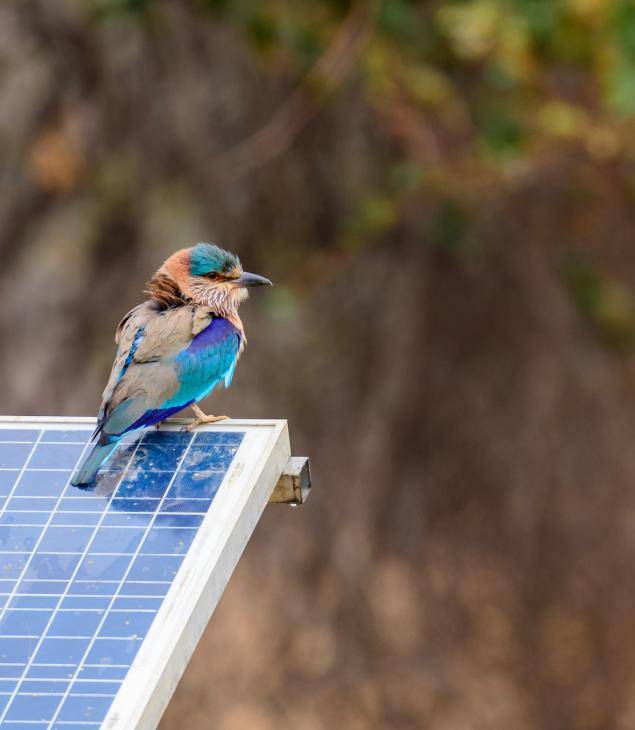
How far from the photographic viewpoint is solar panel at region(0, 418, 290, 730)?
4133 mm

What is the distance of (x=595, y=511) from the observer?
13258 millimetres

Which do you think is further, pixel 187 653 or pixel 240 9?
pixel 240 9

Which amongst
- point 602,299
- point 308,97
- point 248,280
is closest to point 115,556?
point 248,280

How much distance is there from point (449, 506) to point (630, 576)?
5.32 feet

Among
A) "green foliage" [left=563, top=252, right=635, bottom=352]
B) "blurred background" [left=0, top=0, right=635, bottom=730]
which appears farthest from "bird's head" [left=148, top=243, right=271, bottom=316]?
"green foliage" [left=563, top=252, right=635, bottom=352]

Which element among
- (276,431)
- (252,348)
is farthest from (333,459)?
(276,431)

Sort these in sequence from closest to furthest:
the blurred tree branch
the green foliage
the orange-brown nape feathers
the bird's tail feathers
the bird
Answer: the bird's tail feathers < the bird < the orange-brown nape feathers < the blurred tree branch < the green foliage

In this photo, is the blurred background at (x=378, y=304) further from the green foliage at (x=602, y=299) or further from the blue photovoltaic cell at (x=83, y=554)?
the blue photovoltaic cell at (x=83, y=554)

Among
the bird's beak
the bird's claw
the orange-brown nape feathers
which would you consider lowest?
the bird's beak

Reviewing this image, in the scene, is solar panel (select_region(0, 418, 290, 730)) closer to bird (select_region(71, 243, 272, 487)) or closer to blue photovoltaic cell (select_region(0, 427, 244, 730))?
blue photovoltaic cell (select_region(0, 427, 244, 730))

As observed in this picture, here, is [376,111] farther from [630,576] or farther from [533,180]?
[630,576]

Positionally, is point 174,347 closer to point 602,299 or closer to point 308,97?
point 308,97

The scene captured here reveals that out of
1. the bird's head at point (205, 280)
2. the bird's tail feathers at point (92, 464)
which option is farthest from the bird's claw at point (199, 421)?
the bird's head at point (205, 280)

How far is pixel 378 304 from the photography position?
1252 cm
